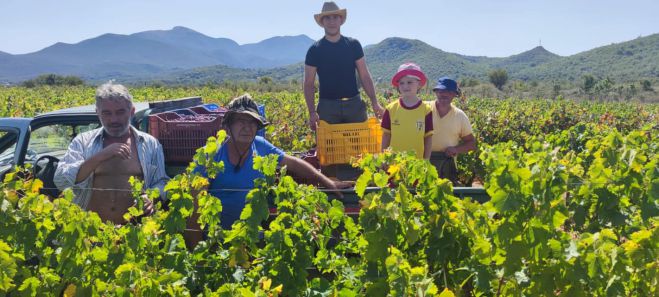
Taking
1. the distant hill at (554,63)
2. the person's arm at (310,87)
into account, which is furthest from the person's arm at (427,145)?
the distant hill at (554,63)

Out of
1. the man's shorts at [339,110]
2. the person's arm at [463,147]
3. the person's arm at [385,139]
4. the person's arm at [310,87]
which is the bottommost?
the person's arm at [463,147]

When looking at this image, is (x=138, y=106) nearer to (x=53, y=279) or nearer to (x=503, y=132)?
(x=53, y=279)

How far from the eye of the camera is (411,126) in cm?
391

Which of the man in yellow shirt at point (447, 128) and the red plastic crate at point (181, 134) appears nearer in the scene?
the red plastic crate at point (181, 134)

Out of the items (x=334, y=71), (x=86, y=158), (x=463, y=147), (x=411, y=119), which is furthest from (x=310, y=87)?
(x=86, y=158)

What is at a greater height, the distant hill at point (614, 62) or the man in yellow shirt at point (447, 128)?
the distant hill at point (614, 62)

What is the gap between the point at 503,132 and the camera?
9.84 m

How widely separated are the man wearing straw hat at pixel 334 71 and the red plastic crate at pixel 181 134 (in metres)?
0.94

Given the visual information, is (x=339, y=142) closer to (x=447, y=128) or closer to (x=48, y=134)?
(x=447, y=128)

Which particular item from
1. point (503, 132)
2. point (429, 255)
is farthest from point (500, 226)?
point (503, 132)

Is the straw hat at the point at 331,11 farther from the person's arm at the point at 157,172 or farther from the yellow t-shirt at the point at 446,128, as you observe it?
the person's arm at the point at 157,172

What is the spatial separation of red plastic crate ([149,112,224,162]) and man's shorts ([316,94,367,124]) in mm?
984

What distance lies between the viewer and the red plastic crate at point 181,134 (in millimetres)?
4109

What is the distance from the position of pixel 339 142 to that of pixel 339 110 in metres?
0.71
